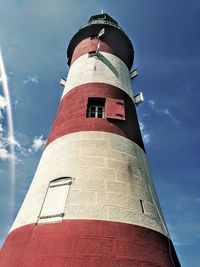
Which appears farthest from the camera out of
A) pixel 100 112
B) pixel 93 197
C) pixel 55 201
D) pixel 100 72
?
pixel 100 72

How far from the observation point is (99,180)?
755cm

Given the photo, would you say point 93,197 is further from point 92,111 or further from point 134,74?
point 134,74

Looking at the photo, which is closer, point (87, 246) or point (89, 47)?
point (87, 246)

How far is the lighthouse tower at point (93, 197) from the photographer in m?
6.04

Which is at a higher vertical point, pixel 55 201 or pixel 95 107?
pixel 95 107

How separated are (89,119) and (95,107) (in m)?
1.24

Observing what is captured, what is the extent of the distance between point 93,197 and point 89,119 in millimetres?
3678

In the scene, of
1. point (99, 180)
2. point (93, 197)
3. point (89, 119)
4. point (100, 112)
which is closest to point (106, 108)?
point (100, 112)

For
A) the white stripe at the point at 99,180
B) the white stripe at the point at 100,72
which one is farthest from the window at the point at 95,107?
the white stripe at the point at 99,180

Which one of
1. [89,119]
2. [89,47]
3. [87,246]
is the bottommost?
[87,246]

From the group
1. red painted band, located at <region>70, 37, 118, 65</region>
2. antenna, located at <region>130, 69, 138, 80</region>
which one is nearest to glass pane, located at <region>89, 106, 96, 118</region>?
red painted band, located at <region>70, 37, 118, 65</region>

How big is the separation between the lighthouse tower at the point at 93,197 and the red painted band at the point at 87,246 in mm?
22

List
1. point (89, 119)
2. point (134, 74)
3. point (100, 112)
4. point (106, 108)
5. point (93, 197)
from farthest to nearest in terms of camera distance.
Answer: point (134, 74) → point (100, 112) → point (106, 108) → point (89, 119) → point (93, 197)

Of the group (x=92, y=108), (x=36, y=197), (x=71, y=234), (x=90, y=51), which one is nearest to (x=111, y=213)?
(x=71, y=234)
